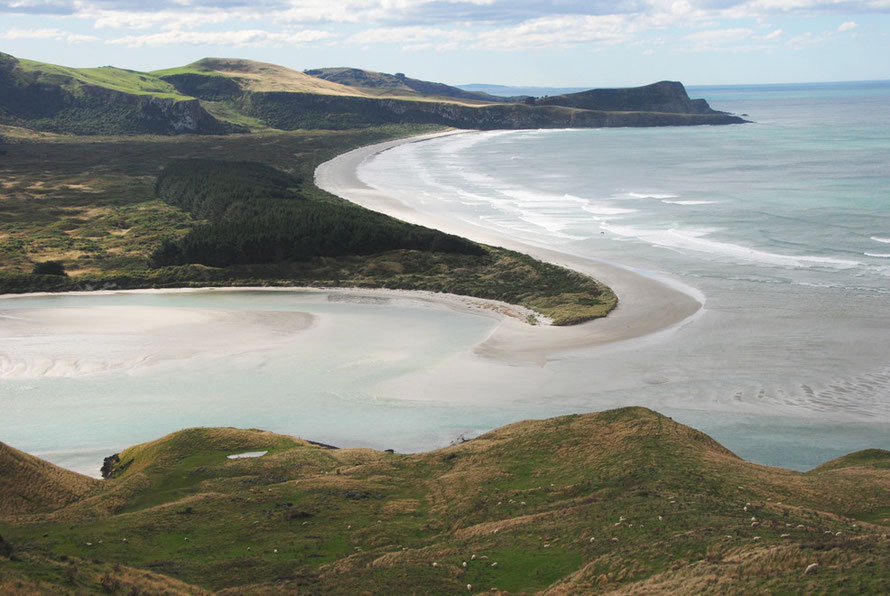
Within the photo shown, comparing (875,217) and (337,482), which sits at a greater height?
(875,217)

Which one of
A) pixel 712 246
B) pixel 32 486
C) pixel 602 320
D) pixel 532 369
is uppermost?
pixel 712 246

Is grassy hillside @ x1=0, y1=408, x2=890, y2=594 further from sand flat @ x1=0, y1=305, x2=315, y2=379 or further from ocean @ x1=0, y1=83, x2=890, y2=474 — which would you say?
sand flat @ x1=0, y1=305, x2=315, y2=379

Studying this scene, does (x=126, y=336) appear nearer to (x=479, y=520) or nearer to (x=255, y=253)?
(x=255, y=253)

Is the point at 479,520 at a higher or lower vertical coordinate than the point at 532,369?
higher

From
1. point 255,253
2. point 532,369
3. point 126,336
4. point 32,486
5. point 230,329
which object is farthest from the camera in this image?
point 255,253

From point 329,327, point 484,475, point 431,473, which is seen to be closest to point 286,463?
point 431,473

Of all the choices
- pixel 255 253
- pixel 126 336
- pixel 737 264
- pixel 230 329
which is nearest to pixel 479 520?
pixel 230 329

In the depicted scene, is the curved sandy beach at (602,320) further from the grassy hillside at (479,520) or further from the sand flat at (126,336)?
the grassy hillside at (479,520)

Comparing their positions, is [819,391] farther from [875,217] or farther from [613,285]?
[875,217]
